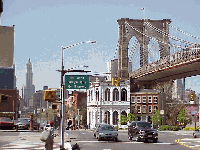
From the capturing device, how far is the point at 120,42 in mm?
124812

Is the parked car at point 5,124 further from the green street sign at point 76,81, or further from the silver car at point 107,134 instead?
the green street sign at point 76,81

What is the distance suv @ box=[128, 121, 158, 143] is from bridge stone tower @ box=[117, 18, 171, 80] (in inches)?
3135

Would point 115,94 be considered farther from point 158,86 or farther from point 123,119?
point 158,86

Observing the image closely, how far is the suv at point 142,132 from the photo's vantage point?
34.5 metres

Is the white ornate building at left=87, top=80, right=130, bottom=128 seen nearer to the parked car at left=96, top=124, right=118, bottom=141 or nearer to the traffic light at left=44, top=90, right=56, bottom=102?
the parked car at left=96, top=124, right=118, bottom=141

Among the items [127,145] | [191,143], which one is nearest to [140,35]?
[191,143]

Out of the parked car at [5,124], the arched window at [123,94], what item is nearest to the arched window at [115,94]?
the arched window at [123,94]

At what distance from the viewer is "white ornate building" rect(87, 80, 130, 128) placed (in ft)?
300

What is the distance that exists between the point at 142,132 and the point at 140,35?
101 m

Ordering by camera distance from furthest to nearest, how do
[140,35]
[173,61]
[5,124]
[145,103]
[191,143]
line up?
[140,35] < [173,61] < [145,103] < [5,124] < [191,143]

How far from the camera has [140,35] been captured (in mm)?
133750

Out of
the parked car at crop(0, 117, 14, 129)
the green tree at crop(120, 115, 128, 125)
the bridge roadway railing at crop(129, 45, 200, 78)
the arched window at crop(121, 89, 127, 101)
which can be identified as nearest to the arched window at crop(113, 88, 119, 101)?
the arched window at crop(121, 89, 127, 101)

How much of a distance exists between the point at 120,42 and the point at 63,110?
100 m

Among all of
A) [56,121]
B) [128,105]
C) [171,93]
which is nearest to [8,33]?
[56,121]
